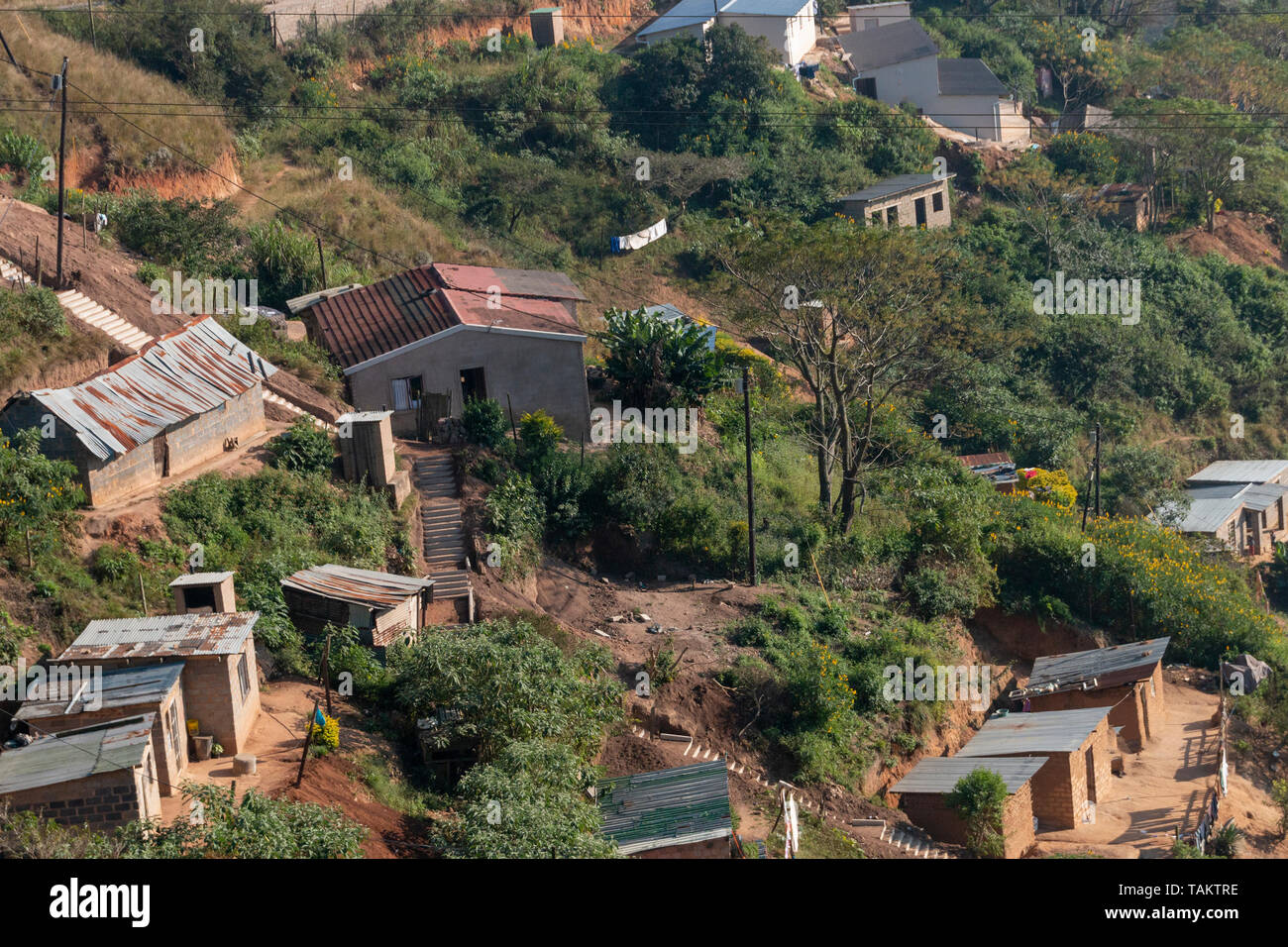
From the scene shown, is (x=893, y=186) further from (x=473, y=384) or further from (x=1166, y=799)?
(x=1166, y=799)

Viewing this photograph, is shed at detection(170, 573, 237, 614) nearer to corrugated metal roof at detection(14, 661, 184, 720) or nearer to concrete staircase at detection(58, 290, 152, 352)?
corrugated metal roof at detection(14, 661, 184, 720)

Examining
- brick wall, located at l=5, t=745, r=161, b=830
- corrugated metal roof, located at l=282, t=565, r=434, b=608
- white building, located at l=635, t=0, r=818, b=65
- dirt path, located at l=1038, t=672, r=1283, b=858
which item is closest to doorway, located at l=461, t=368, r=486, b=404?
corrugated metal roof, located at l=282, t=565, r=434, b=608

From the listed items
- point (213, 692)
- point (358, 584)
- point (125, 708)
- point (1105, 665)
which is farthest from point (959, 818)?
point (125, 708)

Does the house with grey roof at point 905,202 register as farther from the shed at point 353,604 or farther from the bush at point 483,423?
the shed at point 353,604

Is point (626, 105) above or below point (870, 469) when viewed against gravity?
above

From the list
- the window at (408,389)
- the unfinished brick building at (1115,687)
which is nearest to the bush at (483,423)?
the window at (408,389)

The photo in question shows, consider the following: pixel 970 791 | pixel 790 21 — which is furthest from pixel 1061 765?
pixel 790 21

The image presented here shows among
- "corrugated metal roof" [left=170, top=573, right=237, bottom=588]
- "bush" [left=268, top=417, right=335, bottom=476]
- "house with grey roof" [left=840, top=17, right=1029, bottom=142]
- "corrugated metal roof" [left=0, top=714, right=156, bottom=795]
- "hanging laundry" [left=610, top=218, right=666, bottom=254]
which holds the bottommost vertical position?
"corrugated metal roof" [left=0, top=714, right=156, bottom=795]

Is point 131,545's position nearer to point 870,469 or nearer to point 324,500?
point 324,500
